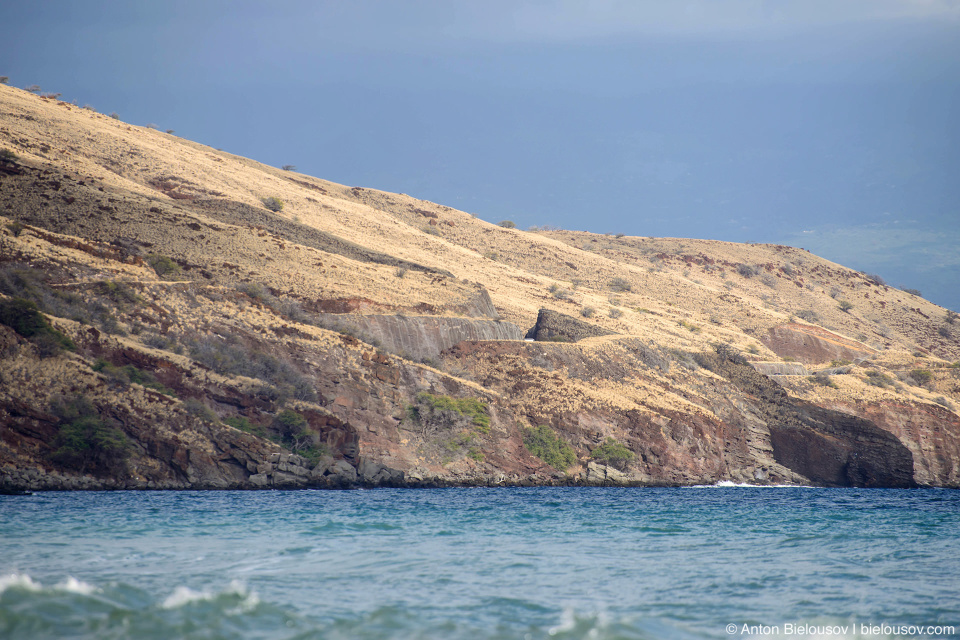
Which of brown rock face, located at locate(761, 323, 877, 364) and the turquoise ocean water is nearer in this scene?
the turquoise ocean water

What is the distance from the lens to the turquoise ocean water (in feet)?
43.1

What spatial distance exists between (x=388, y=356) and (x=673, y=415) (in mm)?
17267

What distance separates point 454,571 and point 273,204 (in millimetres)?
68301

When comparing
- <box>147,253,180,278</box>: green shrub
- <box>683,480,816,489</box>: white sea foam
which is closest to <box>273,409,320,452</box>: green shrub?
<box>147,253,180,278</box>: green shrub

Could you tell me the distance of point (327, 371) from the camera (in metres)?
41.9

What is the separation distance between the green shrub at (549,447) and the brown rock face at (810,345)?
45667 millimetres

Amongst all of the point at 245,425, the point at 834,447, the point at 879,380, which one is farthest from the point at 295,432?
the point at 879,380

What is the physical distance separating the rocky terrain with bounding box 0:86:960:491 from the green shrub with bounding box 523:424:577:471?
0.13m

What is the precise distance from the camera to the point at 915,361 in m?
67.8

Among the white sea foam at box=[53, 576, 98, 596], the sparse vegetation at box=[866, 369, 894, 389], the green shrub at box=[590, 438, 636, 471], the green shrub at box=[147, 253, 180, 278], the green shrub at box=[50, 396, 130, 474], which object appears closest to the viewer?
the white sea foam at box=[53, 576, 98, 596]

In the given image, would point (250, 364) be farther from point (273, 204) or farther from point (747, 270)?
point (747, 270)

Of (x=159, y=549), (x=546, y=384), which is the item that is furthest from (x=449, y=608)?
(x=546, y=384)

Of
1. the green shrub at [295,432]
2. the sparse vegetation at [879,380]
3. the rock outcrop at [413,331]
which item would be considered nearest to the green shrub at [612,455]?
the rock outcrop at [413,331]

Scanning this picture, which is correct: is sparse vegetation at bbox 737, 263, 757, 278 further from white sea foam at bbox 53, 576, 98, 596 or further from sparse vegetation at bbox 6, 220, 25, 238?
white sea foam at bbox 53, 576, 98, 596
